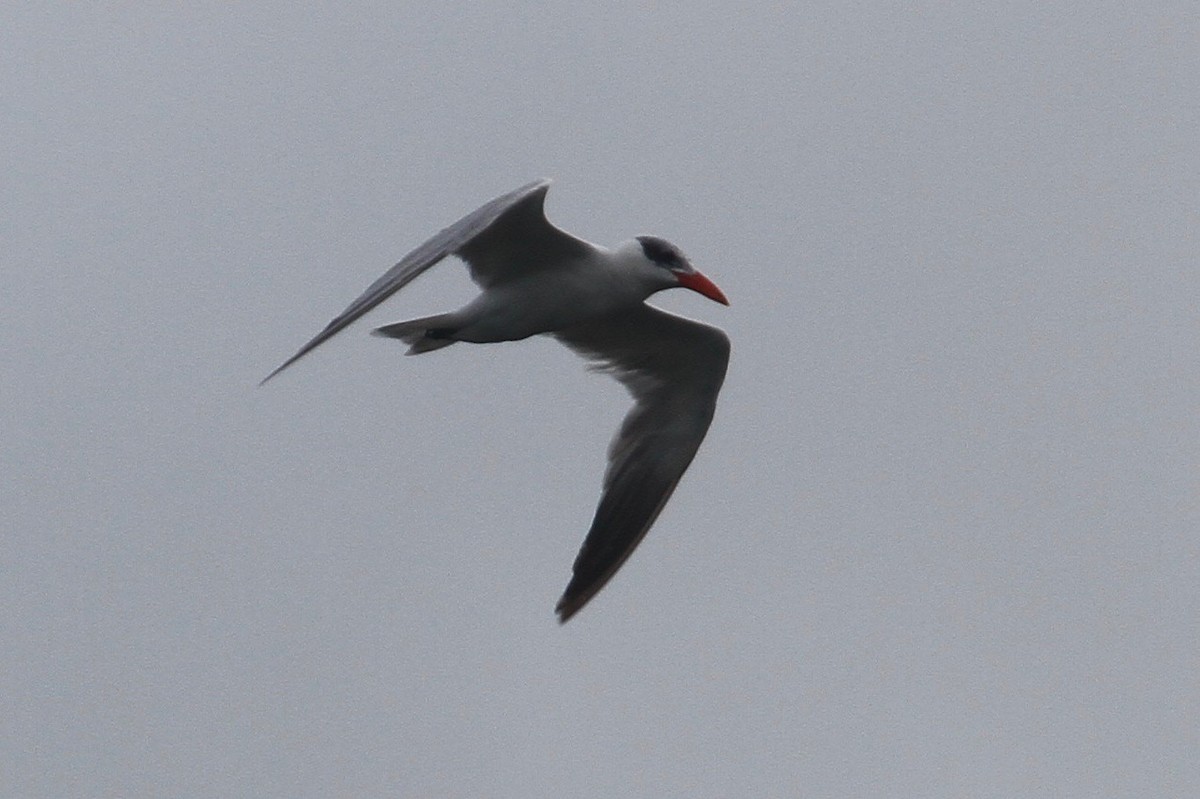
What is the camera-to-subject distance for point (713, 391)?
15.3 m

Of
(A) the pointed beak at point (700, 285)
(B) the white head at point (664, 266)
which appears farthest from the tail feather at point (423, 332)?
(A) the pointed beak at point (700, 285)

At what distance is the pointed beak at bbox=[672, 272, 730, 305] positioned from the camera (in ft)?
46.0

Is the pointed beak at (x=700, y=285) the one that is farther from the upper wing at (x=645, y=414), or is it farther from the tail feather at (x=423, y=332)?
the tail feather at (x=423, y=332)

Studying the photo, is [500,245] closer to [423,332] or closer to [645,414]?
[423,332]

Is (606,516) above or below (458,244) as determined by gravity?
below

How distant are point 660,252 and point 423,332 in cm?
183

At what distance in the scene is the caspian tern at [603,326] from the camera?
13206 mm

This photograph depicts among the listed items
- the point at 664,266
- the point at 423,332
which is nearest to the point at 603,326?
the point at 664,266

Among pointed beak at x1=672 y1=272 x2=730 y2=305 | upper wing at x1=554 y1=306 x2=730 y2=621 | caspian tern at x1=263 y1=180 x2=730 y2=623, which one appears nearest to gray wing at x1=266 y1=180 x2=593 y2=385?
caspian tern at x1=263 y1=180 x2=730 y2=623

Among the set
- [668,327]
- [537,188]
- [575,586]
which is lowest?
[575,586]

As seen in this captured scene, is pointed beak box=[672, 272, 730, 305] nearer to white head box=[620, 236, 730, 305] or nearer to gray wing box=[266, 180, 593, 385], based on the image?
white head box=[620, 236, 730, 305]

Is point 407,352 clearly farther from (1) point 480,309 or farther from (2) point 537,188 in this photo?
(2) point 537,188

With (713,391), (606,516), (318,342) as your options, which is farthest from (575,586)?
(318,342)

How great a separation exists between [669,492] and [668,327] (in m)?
1.37
